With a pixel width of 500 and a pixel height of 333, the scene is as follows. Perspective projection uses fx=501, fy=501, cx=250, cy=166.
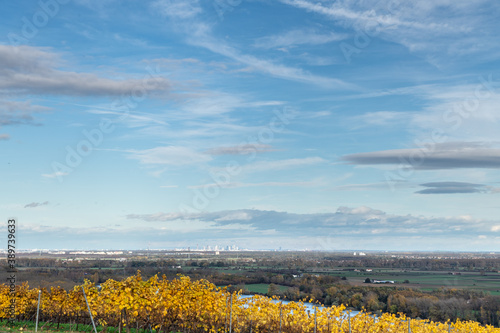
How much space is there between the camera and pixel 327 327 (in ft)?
63.4

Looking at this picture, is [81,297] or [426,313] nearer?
[81,297]

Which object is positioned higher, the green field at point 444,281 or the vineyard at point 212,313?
the vineyard at point 212,313

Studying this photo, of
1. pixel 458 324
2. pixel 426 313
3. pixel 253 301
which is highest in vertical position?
pixel 253 301

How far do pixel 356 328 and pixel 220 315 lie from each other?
17.8ft

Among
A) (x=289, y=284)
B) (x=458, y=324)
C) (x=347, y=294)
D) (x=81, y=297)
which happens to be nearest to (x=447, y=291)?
(x=347, y=294)

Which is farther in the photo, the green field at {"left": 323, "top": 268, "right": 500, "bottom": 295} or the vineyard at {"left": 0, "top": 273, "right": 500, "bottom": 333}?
the green field at {"left": 323, "top": 268, "right": 500, "bottom": 295}

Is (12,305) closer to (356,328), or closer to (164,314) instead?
(164,314)

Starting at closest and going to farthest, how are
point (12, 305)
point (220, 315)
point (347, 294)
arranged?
point (220, 315) < point (12, 305) < point (347, 294)

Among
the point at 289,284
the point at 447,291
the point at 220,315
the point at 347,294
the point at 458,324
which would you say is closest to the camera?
the point at 220,315

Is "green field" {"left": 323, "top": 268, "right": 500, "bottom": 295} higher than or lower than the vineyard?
lower

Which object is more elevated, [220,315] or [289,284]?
[220,315]

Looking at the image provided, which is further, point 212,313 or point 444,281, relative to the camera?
point 444,281

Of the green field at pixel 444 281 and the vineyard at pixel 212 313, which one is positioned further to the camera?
the green field at pixel 444 281

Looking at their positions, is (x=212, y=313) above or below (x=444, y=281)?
above
